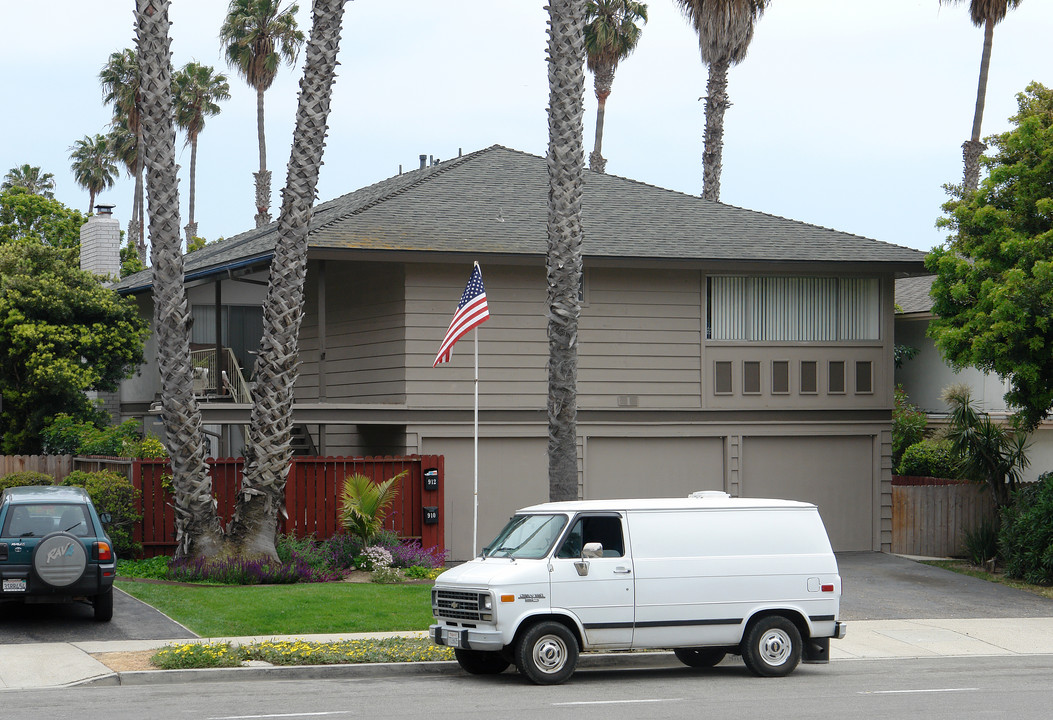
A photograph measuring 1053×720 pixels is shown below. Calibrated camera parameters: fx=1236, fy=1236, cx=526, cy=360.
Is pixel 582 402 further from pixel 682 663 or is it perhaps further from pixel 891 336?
pixel 682 663

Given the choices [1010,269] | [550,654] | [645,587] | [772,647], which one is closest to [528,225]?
[1010,269]

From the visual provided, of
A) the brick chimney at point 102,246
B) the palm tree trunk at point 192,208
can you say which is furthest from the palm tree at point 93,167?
the brick chimney at point 102,246

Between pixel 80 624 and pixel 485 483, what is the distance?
365 inches

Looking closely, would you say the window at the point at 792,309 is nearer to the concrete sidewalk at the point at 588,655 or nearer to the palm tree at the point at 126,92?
the concrete sidewalk at the point at 588,655

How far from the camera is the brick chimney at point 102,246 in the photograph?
114 feet

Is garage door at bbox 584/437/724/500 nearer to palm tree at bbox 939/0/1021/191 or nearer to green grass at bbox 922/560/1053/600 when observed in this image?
green grass at bbox 922/560/1053/600

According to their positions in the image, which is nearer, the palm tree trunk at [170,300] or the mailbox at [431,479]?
the palm tree trunk at [170,300]

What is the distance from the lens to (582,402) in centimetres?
2395

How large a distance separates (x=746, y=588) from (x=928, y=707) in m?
2.47

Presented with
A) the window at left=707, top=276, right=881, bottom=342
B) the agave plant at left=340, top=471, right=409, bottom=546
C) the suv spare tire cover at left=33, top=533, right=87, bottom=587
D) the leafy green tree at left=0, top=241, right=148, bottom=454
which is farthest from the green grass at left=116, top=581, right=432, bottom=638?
the leafy green tree at left=0, top=241, right=148, bottom=454

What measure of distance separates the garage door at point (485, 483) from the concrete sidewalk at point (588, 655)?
7.80 m

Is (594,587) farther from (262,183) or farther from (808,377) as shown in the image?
(262,183)

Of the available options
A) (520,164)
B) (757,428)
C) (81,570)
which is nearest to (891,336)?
(757,428)

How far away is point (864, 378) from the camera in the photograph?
25.5 meters
